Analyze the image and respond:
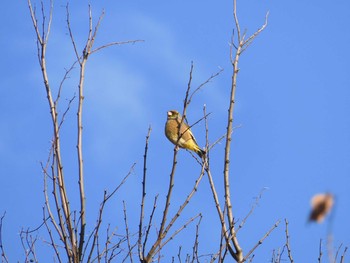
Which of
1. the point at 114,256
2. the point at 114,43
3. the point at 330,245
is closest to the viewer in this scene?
the point at 330,245

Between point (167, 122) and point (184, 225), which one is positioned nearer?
point (184, 225)

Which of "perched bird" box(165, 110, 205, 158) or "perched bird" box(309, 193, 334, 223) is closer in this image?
"perched bird" box(309, 193, 334, 223)

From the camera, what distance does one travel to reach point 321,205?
83 centimetres

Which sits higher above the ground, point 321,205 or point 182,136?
point 182,136

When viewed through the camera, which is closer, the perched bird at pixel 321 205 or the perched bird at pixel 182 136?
the perched bird at pixel 321 205

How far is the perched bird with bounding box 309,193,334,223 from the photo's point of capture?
822 mm

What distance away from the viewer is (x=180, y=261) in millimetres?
3244

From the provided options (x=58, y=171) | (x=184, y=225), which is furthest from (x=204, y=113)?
(x=58, y=171)

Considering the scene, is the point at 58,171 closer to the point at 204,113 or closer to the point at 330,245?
the point at 204,113

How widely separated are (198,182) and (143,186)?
0.34 metres

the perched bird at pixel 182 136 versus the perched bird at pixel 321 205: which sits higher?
the perched bird at pixel 182 136

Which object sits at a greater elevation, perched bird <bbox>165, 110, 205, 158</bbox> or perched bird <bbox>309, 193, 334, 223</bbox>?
perched bird <bbox>165, 110, 205, 158</bbox>

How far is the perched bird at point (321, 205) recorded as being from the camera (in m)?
0.82

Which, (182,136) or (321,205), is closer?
(321,205)
